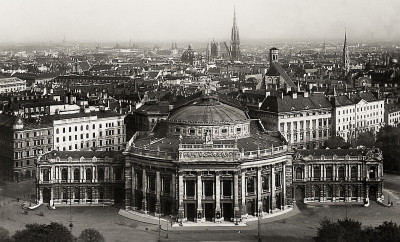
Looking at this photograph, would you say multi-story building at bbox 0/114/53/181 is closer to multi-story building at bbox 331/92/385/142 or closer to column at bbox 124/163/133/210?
column at bbox 124/163/133/210

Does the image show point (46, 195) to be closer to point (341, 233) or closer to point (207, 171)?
point (207, 171)

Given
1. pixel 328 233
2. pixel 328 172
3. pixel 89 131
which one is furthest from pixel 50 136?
pixel 328 233

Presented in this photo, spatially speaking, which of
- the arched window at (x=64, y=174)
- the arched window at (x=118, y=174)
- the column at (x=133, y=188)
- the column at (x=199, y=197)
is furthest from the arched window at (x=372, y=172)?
the arched window at (x=64, y=174)

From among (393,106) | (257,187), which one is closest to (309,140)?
(393,106)

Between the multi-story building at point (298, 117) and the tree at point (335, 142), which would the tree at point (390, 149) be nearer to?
the tree at point (335, 142)

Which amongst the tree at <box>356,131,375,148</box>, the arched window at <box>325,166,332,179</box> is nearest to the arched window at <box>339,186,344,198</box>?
the arched window at <box>325,166,332,179</box>

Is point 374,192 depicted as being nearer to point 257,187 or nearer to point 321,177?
point 321,177
